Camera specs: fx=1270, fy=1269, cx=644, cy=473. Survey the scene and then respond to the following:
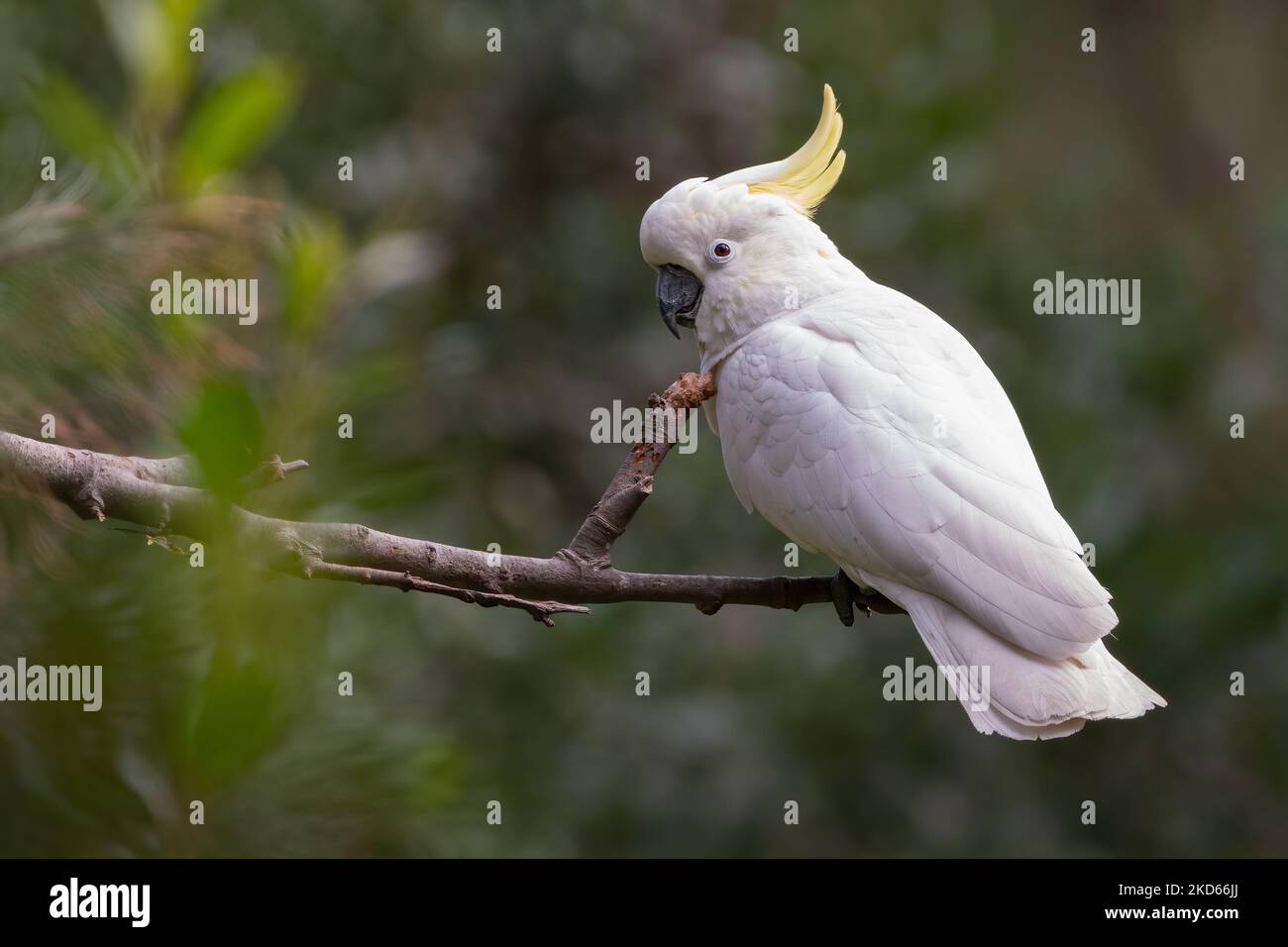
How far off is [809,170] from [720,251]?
0.21m

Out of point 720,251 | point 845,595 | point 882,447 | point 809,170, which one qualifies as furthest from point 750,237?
point 845,595

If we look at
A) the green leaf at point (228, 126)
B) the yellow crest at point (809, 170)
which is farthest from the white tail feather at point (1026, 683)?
the green leaf at point (228, 126)

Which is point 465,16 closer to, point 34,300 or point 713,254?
point 713,254

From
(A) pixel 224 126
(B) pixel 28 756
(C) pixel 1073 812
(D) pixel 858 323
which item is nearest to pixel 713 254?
→ (D) pixel 858 323

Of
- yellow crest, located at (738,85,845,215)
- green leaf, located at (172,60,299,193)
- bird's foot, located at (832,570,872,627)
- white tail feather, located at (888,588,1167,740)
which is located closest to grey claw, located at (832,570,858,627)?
bird's foot, located at (832,570,872,627)

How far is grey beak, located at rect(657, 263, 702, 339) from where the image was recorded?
2.22m

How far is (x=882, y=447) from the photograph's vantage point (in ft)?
6.00

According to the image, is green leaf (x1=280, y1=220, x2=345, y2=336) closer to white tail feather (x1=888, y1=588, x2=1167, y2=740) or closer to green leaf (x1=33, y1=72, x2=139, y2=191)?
green leaf (x1=33, y1=72, x2=139, y2=191)

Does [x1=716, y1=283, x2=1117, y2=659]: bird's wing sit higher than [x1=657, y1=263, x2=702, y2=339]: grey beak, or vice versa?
[x1=657, y1=263, x2=702, y2=339]: grey beak

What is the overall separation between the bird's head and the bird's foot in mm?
497

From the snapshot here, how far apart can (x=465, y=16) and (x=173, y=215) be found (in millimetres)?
2242

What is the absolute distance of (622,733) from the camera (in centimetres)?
367

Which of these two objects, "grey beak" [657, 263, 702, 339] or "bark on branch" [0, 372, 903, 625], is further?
"grey beak" [657, 263, 702, 339]

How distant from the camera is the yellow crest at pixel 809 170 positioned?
7.05ft
